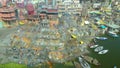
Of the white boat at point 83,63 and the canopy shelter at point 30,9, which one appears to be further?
the canopy shelter at point 30,9

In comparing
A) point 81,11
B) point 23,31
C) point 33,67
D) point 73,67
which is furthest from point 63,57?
point 81,11

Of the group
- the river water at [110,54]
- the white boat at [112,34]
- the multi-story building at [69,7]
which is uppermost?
the multi-story building at [69,7]

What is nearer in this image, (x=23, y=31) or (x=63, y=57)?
(x=63, y=57)

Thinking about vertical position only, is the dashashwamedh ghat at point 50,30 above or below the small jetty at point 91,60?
above

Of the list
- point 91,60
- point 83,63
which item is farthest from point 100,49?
point 83,63

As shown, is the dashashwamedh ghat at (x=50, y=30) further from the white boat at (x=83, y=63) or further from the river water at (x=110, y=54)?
the river water at (x=110, y=54)

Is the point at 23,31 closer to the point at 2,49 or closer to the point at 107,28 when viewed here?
the point at 2,49

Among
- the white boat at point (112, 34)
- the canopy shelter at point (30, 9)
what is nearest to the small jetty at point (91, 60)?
the white boat at point (112, 34)

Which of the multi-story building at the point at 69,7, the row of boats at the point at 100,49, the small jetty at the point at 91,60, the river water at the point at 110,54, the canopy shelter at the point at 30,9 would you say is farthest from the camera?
the multi-story building at the point at 69,7

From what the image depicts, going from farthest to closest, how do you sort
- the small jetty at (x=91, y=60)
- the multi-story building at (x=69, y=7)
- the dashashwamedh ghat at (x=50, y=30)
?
the multi-story building at (x=69, y=7), the dashashwamedh ghat at (x=50, y=30), the small jetty at (x=91, y=60)

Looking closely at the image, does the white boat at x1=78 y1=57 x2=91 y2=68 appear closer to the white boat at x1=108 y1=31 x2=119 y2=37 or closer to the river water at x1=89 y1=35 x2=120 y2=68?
the river water at x1=89 y1=35 x2=120 y2=68
